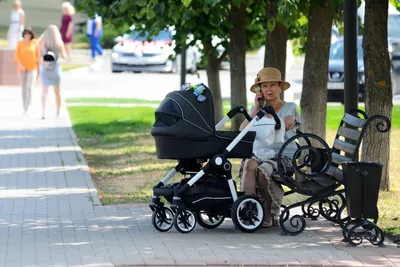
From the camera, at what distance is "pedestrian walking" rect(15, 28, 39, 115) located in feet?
68.4

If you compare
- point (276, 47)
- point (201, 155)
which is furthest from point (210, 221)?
point (276, 47)

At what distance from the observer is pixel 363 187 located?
873cm

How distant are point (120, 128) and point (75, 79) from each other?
13.1 meters

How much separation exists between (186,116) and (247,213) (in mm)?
938

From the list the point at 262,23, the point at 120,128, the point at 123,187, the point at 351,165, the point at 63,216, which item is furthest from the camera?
the point at 120,128

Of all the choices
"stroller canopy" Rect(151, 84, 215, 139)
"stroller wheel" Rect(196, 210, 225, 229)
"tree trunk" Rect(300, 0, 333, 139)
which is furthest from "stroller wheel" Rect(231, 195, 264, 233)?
"tree trunk" Rect(300, 0, 333, 139)

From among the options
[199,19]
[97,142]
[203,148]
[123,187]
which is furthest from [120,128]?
[203,148]

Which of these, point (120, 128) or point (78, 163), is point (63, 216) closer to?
point (78, 163)

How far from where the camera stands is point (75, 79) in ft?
108

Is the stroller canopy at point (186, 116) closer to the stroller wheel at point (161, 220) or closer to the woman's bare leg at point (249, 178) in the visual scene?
the woman's bare leg at point (249, 178)

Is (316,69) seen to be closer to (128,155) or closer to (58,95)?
(128,155)

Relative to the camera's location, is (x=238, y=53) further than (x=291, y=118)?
Yes

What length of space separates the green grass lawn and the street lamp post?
1.07m

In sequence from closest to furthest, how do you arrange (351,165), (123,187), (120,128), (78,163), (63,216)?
(351,165) → (63,216) → (123,187) → (78,163) → (120,128)
